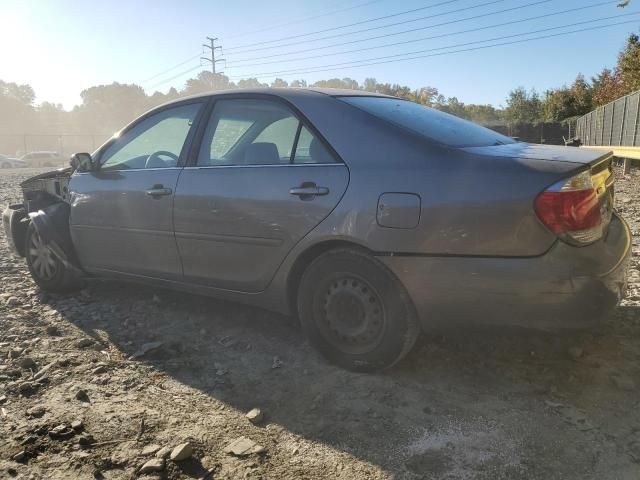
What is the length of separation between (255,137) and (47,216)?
90.4 inches

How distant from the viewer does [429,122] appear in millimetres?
3027

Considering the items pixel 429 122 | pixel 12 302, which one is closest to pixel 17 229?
pixel 12 302

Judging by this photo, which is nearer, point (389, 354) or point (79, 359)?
point (389, 354)

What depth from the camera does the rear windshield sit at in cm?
279

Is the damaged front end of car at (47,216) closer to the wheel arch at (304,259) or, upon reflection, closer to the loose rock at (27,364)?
the loose rock at (27,364)

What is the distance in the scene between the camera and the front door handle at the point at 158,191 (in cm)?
347

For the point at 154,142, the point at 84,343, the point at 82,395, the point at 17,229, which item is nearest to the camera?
the point at 82,395

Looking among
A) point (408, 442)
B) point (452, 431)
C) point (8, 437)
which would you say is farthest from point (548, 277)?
point (8, 437)

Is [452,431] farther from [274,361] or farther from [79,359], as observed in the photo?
[79,359]

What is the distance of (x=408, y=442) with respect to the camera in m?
2.25

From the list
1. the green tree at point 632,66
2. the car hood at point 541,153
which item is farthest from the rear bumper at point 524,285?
the green tree at point 632,66

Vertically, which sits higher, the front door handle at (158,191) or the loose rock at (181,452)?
the front door handle at (158,191)

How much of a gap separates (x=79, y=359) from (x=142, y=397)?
735 mm

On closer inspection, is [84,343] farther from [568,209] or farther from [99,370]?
[568,209]
